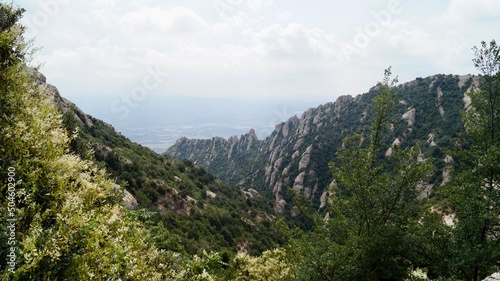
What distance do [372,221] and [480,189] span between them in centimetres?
469

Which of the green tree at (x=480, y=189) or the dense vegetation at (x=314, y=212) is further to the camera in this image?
the green tree at (x=480, y=189)

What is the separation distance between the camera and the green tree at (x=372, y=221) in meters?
12.3

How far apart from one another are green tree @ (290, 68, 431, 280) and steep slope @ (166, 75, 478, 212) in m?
64.7

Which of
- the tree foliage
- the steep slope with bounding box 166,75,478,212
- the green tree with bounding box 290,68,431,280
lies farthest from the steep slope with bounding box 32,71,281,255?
the tree foliage

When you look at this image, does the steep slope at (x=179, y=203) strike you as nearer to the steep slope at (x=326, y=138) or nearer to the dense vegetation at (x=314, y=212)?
the dense vegetation at (x=314, y=212)

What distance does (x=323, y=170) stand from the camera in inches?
4225

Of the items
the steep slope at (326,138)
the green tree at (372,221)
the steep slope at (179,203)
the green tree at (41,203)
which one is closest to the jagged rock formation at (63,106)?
the steep slope at (179,203)

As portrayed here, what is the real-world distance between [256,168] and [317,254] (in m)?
125

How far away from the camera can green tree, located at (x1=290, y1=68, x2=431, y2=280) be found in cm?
1229

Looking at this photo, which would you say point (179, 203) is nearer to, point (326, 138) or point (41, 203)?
point (41, 203)

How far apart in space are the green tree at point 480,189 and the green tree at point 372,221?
65.8 inches

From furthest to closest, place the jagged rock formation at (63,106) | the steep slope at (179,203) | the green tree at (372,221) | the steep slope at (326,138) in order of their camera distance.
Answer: the steep slope at (326,138) < the steep slope at (179,203) < the jagged rock formation at (63,106) < the green tree at (372,221)

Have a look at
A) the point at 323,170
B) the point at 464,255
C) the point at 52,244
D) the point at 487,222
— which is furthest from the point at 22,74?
the point at 323,170

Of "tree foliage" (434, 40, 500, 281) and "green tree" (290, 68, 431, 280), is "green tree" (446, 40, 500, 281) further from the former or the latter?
"green tree" (290, 68, 431, 280)
